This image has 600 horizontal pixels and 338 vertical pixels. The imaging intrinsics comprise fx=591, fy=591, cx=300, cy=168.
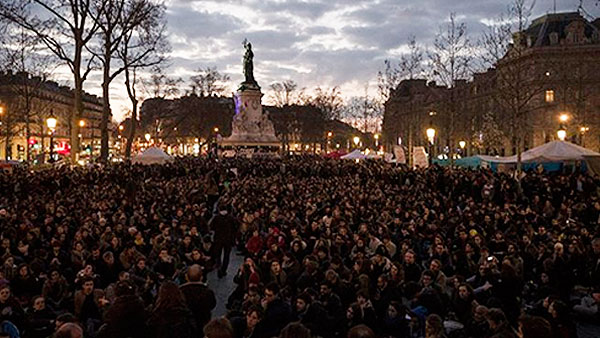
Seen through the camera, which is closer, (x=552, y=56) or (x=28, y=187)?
(x=28, y=187)

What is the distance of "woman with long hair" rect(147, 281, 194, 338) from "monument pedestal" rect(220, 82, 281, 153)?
62.1 meters

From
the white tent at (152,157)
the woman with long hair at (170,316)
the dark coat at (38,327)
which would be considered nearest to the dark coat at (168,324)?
the woman with long hair at (170,316)

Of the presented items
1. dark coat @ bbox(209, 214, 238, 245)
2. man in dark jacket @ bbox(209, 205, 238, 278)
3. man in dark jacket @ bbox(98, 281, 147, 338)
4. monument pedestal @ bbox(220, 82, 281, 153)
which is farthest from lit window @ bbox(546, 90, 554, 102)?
man in dark jacket @ bbox(98, 281, 147, 338)

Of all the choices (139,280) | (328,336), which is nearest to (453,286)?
(328,336)

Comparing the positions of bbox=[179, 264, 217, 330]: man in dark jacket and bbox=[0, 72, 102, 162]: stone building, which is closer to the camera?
bbox=[179, 264, 217, 330]: man in dark jacket

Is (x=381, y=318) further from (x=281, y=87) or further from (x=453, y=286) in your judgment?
(x=281, y=87)

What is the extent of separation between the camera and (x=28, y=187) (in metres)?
25.0

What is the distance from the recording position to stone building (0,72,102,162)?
5494cm

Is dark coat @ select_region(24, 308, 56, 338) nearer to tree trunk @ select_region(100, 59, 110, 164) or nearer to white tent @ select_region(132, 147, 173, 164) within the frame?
white tent @ select_region(132, 147, 173, 164)

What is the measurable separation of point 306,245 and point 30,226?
6.57 meters

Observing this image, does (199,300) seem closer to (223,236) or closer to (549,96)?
(223,236)

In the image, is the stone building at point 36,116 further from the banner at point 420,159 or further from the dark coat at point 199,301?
the dark coat at point 199,301

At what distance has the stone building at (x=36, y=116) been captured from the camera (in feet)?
180

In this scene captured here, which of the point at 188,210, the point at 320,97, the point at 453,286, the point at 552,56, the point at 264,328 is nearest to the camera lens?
the point at 264,328
